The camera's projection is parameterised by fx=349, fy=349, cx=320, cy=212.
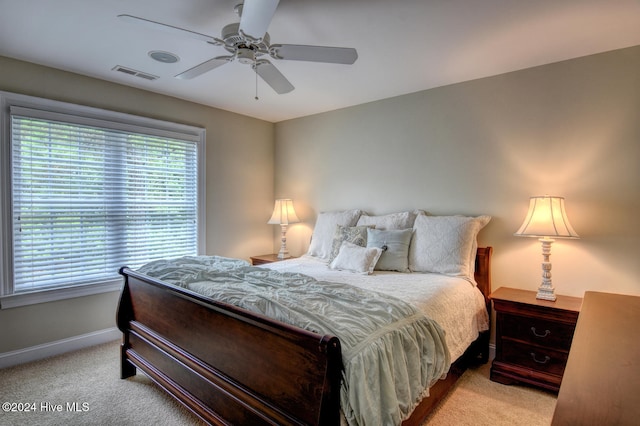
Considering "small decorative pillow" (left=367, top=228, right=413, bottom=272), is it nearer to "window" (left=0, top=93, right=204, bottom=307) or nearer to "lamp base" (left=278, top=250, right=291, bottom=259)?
"lamp base" (left=278, top=250, right=291, bottom=259)

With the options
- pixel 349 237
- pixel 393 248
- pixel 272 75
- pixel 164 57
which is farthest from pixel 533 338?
pixel 164 57

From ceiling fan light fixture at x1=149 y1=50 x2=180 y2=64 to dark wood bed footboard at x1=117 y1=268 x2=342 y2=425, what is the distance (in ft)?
5.54

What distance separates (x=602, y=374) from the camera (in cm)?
89

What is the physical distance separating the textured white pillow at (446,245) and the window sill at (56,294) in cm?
286

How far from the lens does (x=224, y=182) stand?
171 inches

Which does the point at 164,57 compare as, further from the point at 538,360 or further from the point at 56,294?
the point at 538,360

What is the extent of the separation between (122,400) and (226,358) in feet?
3.72

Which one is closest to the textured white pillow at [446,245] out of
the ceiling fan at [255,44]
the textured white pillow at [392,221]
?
the textured white pillow at [392,221]

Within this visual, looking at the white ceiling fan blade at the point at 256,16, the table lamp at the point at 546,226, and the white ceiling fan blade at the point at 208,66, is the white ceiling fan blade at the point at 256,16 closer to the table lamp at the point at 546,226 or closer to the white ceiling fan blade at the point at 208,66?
the white ceiling fan blade at the point at 208,66

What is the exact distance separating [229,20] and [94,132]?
1.88 metres

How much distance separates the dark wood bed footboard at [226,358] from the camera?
53.9 inches

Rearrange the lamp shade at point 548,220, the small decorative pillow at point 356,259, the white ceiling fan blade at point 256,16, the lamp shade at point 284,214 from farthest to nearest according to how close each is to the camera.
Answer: the lamp shade at point 284,214, the small decorative pillow at point 356,259, the lamp shade at point 548,220, the white ceiling fan blade at point 256,16

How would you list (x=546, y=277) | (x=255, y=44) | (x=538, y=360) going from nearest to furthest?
(x=255, y=44)
(x=538, y=360)
(x=546, y=277)

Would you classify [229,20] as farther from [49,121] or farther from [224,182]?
[224,182]
